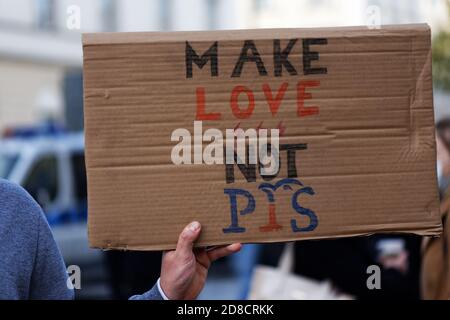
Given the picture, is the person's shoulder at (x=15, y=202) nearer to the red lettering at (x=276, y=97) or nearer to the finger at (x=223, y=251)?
the finger at (x=223, y=251)

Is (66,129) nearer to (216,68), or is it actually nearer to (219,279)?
(219,279)

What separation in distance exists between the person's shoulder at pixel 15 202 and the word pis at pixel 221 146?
402 millimetres

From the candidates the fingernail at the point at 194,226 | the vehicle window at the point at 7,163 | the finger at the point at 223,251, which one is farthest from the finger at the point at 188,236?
the vehicle window at the point at 7,163

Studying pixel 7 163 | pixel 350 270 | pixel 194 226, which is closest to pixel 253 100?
pixel 194 226

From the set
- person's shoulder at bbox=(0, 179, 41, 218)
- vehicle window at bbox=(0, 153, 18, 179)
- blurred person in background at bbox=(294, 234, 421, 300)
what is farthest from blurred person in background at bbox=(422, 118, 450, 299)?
vehicle window at bbox=(0, 153, 18, 179)

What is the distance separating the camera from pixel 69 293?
89.0 inches

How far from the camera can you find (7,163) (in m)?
9.82

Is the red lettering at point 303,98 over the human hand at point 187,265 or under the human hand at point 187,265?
over

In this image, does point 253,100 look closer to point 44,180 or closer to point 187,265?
point 187,265

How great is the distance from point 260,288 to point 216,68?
2.30m

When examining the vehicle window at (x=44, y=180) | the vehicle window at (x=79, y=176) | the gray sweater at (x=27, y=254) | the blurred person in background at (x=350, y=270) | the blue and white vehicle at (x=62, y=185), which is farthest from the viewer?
the vehicle window at (x=79, y=176)

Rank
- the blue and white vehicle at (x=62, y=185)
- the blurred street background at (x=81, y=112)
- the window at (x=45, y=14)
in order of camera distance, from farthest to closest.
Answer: the window at (x=45, y=14), the blue and white vehicle at (x=62, y=185), the blurred street background at (x=81, y=112)

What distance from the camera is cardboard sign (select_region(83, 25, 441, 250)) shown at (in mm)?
2139

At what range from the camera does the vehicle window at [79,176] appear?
10.1 meters
